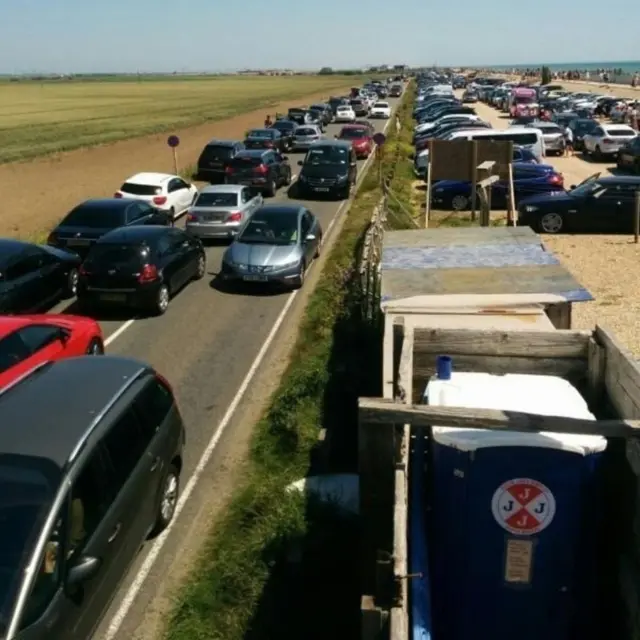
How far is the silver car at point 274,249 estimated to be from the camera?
15.8 meters

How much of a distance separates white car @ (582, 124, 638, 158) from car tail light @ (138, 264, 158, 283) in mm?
27628

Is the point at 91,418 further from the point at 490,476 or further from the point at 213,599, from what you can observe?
the point at 490,476

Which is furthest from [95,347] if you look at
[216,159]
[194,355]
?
[216,159]

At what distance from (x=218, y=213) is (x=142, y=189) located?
3.50 metres

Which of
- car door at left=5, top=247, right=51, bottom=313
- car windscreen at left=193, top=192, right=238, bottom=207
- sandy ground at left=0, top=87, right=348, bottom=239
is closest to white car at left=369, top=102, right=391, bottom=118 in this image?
sandy ground at left=0, top=87, right=348, bottom=239

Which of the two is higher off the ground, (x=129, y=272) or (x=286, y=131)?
(x=129, y=272)

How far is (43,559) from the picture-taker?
5070 mm

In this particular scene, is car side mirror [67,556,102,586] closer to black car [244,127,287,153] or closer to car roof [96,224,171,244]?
car roof [96,224,171,244]

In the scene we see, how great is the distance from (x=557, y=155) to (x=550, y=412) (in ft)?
123

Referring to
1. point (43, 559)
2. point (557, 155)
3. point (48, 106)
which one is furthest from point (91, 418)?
point (48, 106)

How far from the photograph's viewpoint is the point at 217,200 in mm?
20781

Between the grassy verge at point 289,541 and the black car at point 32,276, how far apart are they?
499cm

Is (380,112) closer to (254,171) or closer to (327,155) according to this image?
(327,155)

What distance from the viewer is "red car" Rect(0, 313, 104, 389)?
30.4 feet
